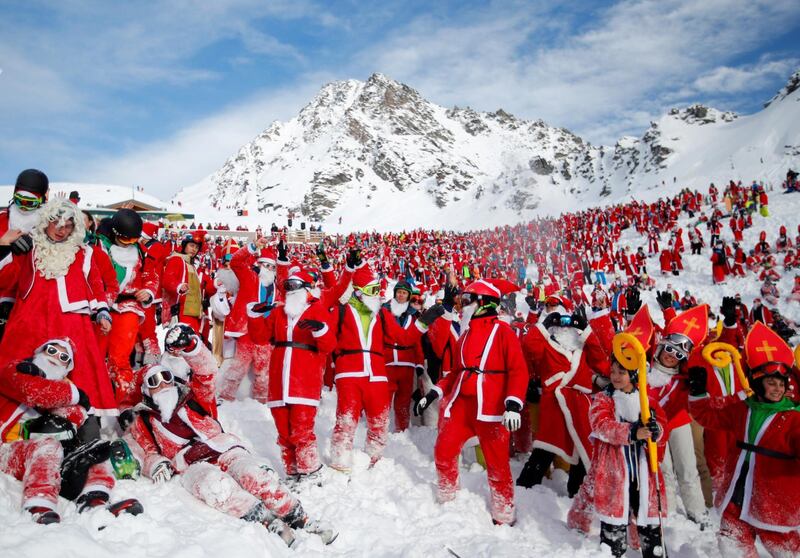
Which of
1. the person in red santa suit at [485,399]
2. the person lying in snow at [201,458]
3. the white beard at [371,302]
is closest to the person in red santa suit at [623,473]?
the person in red santa suit at [485,399]

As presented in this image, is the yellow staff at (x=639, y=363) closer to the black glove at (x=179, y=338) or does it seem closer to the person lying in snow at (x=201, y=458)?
the person lying in snow at (x=201, y=458)

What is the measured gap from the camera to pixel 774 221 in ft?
59.6

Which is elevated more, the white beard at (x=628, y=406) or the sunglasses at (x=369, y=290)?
the sunglasses at (x=369, y=290)

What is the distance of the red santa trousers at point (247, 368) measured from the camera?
6125 millimetres

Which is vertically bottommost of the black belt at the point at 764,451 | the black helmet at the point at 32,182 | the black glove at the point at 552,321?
the black belt at the point at 764,451

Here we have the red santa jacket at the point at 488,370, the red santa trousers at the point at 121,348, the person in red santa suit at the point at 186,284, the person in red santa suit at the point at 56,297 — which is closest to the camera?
the person in red santa suit at the point at 56,297

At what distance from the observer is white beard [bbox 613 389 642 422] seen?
3.21 metres

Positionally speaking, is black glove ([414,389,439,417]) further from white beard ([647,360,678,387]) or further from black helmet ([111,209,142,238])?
black helmet ([111,209,142,238])

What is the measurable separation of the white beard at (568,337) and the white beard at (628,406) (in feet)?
4.09

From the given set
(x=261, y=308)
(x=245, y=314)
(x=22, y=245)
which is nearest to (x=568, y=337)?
(x=261, y=308)

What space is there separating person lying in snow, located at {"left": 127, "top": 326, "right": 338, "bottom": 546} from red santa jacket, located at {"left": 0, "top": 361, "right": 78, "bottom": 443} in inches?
20.9

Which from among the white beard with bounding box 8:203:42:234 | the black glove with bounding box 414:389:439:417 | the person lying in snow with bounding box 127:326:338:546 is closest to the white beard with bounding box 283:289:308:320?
the person lying in snow with bounding box 127:326:338:546

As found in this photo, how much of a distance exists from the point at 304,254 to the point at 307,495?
25995 mm

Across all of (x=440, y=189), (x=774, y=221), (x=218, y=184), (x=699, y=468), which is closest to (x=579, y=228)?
(x=774, y=221)
